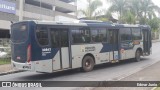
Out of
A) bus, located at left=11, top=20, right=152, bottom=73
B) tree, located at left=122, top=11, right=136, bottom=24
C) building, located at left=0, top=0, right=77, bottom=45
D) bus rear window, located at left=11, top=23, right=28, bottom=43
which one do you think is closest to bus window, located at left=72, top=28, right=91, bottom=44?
bus, located at left=11, top=20, right=152, bottom=73

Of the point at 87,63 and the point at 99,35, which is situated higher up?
the point at 99,35

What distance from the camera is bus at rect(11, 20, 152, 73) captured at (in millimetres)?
12664

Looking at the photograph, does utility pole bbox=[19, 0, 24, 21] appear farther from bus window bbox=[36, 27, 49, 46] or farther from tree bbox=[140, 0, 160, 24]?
tree bbox=[140, 0, 160, 24]

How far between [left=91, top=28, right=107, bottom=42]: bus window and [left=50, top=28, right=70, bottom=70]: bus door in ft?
7.26

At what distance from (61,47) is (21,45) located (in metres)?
1.96

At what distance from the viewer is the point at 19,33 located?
13.2 meters

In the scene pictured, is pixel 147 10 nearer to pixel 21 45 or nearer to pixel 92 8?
pixel 92 8

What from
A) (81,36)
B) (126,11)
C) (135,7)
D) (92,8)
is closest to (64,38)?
(81,36)

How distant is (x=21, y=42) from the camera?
42.7 ft

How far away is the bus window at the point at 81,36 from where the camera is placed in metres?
14.6

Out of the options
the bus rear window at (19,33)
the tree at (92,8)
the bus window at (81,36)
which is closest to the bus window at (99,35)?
the bus window at (81,36)

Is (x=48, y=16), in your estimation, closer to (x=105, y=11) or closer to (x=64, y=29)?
(x=105, y=11)

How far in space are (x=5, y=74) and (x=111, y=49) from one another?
647cm

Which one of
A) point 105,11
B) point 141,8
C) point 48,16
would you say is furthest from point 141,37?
point 141,8
